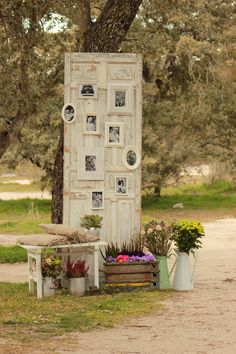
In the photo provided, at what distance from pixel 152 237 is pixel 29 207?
48.7ft

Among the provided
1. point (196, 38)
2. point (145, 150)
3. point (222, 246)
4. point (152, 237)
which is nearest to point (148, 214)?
point (145, 150)

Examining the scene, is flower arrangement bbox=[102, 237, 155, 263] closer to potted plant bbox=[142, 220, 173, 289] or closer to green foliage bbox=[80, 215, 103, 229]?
potted plant bbox=[142, 220, 173, 289]

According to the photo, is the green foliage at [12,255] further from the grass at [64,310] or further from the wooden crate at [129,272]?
the wooden crate at [129,272]

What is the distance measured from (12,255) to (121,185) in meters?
3.94

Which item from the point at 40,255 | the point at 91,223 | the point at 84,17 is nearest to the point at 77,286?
the point at 40,255

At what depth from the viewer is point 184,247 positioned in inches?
380

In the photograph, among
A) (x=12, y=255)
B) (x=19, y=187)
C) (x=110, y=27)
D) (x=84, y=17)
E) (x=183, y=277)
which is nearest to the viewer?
(x=183, y=277)

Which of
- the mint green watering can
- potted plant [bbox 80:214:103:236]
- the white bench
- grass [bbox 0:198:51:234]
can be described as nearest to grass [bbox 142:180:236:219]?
grass [bbox 0:198:51:234]

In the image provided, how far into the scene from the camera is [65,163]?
32.3ft

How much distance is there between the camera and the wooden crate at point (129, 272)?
9.41m

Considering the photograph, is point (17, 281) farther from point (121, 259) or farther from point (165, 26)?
point (165, 26)

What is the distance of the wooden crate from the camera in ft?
30.9

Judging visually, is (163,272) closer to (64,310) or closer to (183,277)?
(183,277)

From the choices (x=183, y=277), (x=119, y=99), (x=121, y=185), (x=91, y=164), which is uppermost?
(x=119, y=99)
